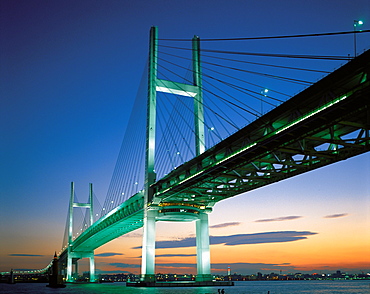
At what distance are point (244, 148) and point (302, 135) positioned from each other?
509 cm

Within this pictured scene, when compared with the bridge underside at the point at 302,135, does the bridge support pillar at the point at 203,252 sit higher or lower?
lower

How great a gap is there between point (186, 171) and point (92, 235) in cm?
4745

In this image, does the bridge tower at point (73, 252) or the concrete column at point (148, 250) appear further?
the bridge tower at point (73, 252)

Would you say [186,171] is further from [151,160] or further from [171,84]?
[171,84]

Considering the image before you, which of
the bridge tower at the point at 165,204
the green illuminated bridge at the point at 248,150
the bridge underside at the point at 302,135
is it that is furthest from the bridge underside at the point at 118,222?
the bridge underside at the point at 302,135

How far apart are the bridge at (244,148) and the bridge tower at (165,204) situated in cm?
11

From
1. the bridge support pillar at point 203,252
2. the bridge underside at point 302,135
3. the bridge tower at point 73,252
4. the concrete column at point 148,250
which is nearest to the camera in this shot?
the bridge underside at point 302,135

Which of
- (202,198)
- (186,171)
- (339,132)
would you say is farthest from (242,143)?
(202,198)

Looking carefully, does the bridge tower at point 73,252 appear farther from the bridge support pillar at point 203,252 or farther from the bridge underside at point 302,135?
the bridge underside at point 302,135

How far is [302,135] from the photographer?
26016mm

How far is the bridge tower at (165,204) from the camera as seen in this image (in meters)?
48.6

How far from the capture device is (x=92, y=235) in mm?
82312

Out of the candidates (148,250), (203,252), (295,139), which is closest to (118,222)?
(148,250)

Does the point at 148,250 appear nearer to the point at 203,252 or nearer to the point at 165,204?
the point at 165,204
